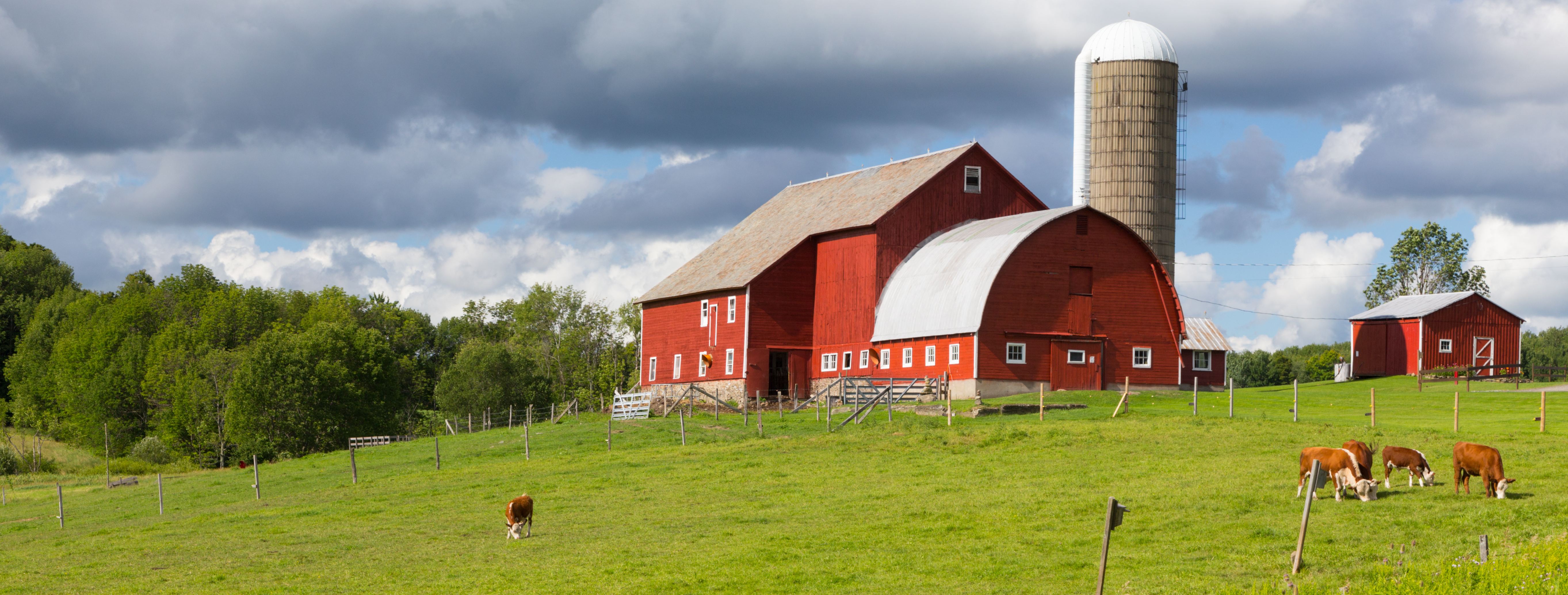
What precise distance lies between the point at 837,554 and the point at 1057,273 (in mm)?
31685

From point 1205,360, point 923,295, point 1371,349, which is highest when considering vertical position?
point 923,295

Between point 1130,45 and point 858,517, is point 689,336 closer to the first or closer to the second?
point 1130,45

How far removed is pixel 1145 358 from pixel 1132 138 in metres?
24.9

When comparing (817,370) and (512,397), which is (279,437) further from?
(817,370)

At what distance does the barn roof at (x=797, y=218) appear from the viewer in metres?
56.7

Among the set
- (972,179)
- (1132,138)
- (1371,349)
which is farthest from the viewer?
(1132,138)

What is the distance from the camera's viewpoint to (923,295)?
5116 cm

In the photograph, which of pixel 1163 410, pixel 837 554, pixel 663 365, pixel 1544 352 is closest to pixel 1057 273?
pixel 1163 410

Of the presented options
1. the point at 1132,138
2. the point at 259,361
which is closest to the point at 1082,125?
the point at 1132,138

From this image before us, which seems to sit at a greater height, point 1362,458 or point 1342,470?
point 1362,458

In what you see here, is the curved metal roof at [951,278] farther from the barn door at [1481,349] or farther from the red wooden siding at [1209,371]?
the barn door at [1481,349]

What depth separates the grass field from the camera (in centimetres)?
1730

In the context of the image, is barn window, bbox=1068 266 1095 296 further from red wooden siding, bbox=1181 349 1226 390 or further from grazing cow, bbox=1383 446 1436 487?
grazing cow, bbox=1383 446 1436 487

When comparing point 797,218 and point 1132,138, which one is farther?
point 1132,138
